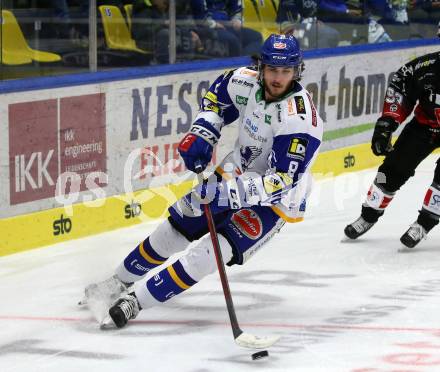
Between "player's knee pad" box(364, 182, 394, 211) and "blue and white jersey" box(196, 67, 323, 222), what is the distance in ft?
5.35

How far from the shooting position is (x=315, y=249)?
6.59m

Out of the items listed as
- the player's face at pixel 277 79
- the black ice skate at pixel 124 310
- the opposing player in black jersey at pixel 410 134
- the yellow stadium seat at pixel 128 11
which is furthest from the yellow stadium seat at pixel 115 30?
the black ice skate at pixel 124 310

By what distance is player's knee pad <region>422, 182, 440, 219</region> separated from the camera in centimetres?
650

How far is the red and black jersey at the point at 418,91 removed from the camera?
633 cm

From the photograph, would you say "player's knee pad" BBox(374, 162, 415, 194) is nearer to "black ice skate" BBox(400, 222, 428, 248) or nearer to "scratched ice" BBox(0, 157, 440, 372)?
"black ice skate" BBox(400, 222, 428, 248)

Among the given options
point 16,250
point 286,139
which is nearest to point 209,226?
point 286,139

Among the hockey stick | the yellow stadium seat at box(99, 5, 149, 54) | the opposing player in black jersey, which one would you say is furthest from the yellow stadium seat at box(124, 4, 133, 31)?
the hockey stick

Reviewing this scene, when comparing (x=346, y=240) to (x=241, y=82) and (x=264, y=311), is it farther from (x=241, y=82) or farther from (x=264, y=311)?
(x=241, y=82)

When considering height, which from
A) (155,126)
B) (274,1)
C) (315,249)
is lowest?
(315,249)

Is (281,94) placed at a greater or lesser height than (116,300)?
greater

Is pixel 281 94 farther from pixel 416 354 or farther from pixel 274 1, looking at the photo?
pixel 274 1

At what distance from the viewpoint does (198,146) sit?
486cm

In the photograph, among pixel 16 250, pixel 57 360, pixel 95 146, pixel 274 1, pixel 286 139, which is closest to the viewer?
pixel 57 360

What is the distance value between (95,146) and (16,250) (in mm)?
869
